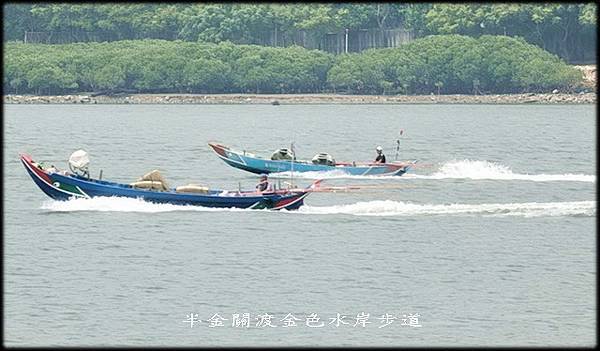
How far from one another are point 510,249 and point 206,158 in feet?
170

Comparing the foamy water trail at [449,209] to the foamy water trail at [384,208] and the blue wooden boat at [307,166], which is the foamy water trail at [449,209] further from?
the blue wooden boat at [307,166]

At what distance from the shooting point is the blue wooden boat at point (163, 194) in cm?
7381

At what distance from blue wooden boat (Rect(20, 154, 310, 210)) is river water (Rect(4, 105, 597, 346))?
55cm

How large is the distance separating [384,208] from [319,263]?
14.4 metres

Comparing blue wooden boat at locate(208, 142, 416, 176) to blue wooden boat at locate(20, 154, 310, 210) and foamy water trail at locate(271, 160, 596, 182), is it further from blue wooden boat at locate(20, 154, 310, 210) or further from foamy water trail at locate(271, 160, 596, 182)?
blue wooden boat at locate(20, 154, 310, 210)

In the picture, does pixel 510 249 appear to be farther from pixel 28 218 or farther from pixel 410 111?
pixel 410 111

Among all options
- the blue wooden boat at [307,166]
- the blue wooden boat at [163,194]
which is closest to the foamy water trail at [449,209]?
the blue wooden boat at [163,194]

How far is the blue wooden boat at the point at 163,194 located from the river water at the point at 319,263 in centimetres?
55

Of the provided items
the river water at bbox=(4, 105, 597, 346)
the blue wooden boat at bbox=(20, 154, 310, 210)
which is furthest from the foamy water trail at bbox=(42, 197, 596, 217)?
the blue wooden boat at bbox=(20, 154, 310, 210)

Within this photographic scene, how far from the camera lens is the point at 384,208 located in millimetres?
76688

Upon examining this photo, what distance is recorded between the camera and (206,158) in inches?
4572

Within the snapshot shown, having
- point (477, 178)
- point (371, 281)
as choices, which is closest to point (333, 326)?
point (371, 281)

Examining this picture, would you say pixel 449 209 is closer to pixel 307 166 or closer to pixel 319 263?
pixel 319 263

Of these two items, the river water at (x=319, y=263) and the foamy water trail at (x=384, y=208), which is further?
the foamy water trail at (x=384, y=208)
